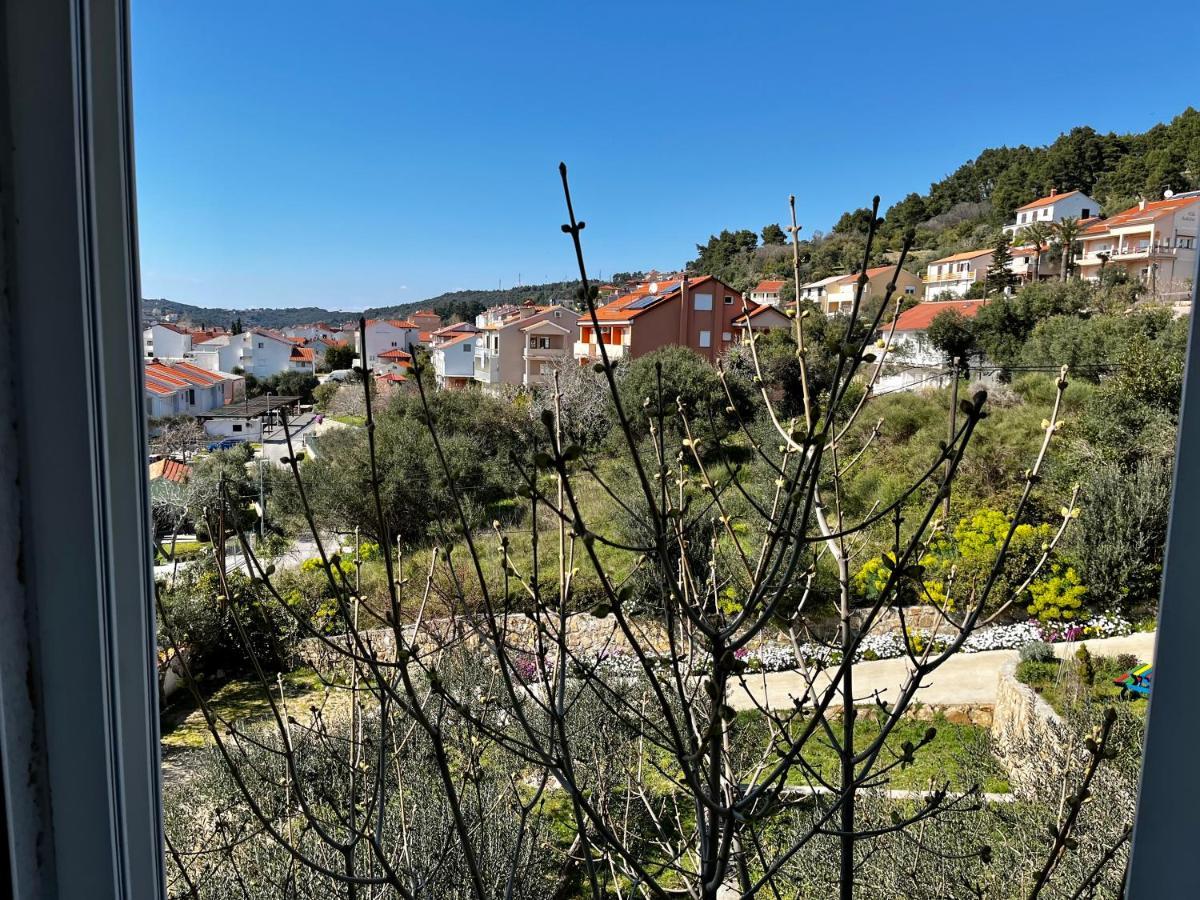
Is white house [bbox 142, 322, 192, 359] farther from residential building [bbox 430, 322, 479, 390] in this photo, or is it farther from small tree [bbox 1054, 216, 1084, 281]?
residential building [bbox 430, 322, 479, 390]

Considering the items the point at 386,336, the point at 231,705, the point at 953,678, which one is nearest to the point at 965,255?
the point at 953,678

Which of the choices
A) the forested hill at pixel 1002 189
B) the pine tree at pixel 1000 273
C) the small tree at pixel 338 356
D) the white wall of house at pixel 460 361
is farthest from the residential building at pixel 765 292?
the pine tree at pixel 1000 273

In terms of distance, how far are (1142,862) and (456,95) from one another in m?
1.26

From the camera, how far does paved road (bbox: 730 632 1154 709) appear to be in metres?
4.12

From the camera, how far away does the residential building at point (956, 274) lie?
479 centimetres

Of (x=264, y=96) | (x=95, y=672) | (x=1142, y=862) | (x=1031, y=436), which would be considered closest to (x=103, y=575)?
(x=95, y=672)

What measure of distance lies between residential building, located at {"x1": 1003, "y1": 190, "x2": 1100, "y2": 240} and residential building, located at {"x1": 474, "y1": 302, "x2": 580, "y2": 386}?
372 centimetres

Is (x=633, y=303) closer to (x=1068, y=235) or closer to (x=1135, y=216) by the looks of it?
(x=1068, y=235)

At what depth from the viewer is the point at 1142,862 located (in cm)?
30

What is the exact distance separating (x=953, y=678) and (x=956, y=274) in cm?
276

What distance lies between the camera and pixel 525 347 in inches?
270

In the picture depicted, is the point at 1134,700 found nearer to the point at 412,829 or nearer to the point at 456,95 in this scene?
the point at 412,829

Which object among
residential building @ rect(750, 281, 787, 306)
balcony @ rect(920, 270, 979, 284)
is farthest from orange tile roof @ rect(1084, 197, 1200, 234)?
balcony @ rect(920, 270, 979, 284)

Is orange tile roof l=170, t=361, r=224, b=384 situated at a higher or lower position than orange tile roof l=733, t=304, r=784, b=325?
lower
